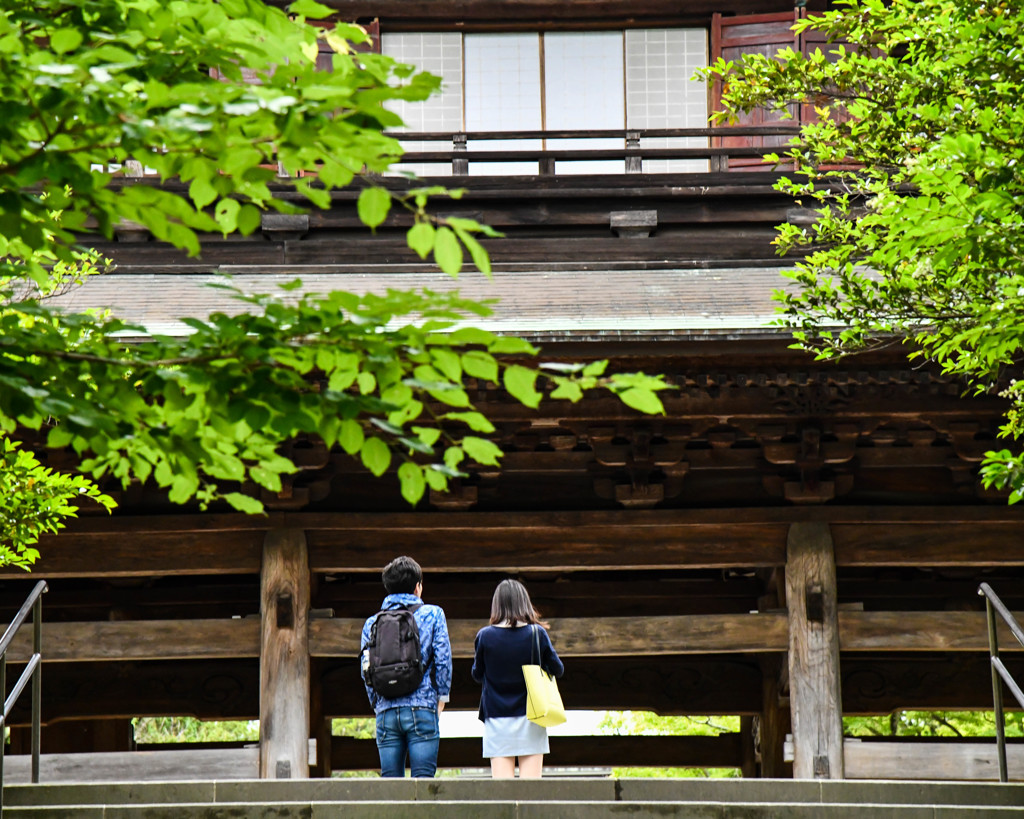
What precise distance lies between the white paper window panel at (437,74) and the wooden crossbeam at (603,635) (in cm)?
459

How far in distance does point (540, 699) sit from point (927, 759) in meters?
4.28

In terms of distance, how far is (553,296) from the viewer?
10039 millimetres

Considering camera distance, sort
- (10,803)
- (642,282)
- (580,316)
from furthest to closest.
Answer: (642,282), (580,316), (10,803)

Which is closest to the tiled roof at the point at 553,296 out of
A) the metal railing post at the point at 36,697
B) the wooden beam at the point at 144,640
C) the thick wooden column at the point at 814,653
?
the thick wooden column at the point at 814,653

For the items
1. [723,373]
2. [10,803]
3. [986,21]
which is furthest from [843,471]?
[10,803]

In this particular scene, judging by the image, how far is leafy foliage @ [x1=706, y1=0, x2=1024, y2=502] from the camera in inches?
204

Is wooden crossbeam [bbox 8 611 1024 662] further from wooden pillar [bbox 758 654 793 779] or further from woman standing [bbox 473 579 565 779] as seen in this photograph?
woman standing [bbox 473 579 565 779]

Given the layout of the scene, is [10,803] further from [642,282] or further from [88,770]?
[642,282]

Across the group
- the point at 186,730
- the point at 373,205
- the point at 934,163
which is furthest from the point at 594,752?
the point at 186,730

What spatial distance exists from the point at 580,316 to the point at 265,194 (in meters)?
5.72

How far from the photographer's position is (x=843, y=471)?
9422mm

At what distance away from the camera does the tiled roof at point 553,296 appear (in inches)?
337

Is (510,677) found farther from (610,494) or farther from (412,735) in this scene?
(610,494)

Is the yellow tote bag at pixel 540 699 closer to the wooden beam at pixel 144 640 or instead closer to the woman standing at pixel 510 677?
the woman standing at pixel 510 677
